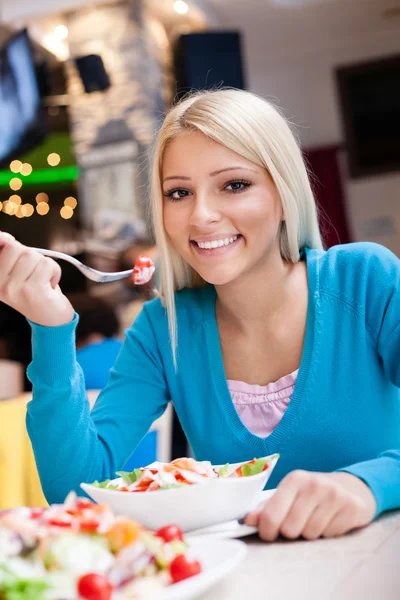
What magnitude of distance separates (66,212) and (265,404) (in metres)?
5.96

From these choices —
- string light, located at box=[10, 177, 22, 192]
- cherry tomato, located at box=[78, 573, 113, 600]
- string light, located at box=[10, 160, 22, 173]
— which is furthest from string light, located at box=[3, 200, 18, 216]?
cherry tomato, located at box=[78, 573, 113, 600]

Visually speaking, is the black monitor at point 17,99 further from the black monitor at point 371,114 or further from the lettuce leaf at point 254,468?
the lettuce leaf at point 254,468

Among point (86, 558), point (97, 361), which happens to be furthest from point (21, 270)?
point (97, 361)

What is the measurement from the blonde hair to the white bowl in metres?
0.55

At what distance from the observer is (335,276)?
1.34m

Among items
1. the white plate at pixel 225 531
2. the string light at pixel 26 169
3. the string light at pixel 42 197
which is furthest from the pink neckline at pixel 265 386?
the string light at pixel 26 169

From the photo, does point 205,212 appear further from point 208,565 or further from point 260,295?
point 208,565

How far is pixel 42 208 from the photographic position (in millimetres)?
7180

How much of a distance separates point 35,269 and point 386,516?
0.61m

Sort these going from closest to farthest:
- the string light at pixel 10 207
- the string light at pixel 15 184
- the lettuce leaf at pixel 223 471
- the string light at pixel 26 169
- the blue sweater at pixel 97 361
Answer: the lettuce leaf at pixel 223 471 → the blue sweater at pixel 97 361 → the string light at pixel 10 207 → the string light at pixel 15 184 → the string light at pixel 26 169

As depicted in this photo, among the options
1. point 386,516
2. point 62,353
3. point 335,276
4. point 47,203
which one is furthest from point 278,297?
point 47,203

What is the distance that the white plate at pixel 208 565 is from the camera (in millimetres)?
592

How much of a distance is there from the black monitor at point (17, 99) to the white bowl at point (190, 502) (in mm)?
4235

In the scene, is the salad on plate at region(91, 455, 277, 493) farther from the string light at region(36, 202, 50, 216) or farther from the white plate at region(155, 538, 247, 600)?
the string light at region(36, 202, 50, 216)
